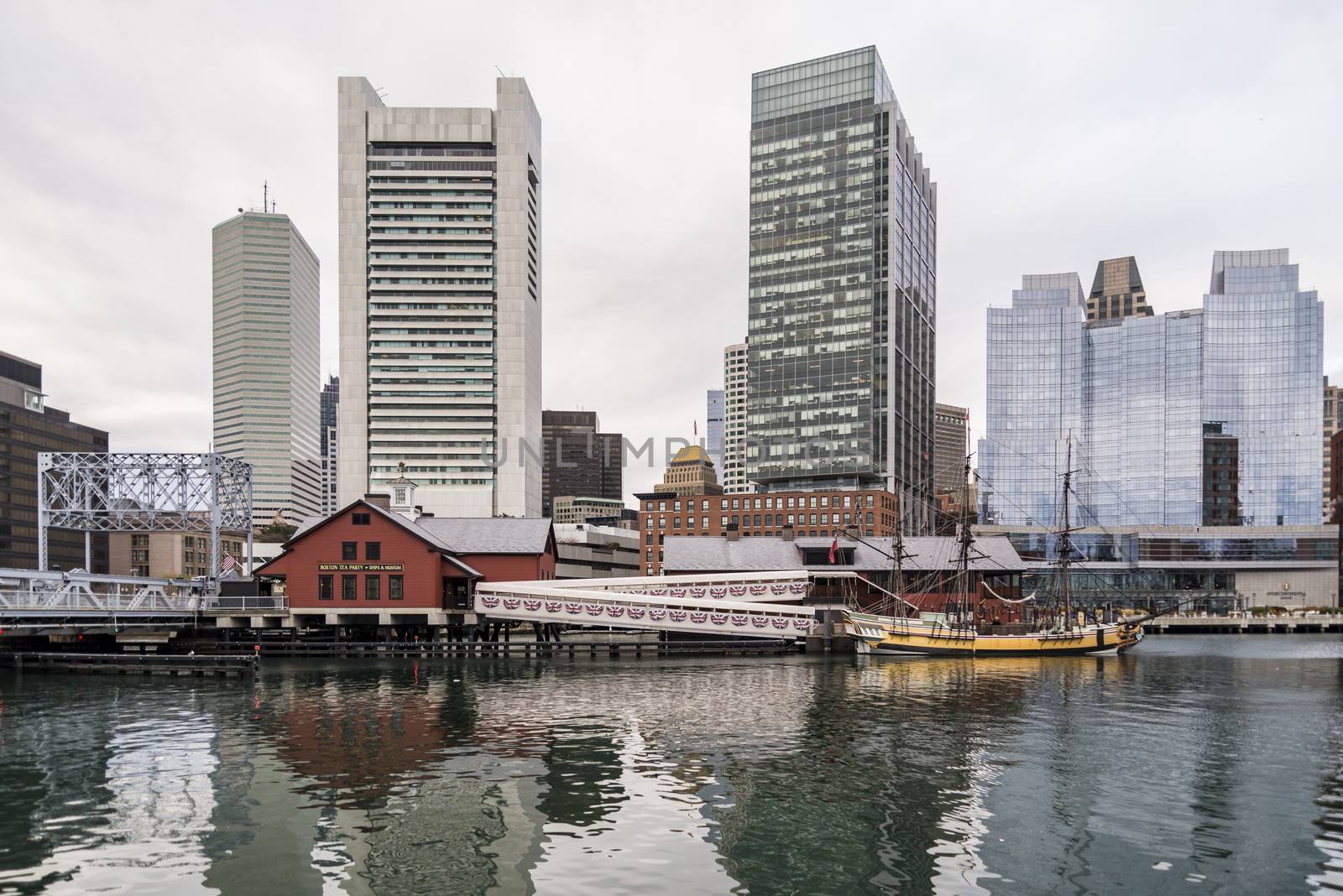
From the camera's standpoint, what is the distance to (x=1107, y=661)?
79812mm

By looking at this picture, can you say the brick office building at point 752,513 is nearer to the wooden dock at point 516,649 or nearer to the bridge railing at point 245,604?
the wooden dock at point 516,649

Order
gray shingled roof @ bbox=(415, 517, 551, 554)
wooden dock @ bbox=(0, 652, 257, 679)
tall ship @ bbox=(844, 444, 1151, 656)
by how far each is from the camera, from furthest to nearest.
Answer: gray shingled roof @ bbox=(415, 517, 551, 554)
tall ship @ bbox=(844, 444, 1151, 656)
wooden dock @ bbox=(0, 652, 257, 679)

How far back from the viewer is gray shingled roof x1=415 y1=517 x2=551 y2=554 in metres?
85.6

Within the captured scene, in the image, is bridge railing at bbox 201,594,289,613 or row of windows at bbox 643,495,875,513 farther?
row of windows at bbox 643,495,875,513

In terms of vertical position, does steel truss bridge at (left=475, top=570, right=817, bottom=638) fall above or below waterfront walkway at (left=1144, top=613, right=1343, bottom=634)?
above

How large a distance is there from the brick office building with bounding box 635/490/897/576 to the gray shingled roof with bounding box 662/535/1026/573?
70.3 meters

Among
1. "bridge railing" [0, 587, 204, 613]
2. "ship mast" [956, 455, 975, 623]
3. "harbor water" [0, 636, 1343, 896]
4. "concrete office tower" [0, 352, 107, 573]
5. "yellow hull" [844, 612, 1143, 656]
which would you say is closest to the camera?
"harbor water" [0, 636, 1343, 896]

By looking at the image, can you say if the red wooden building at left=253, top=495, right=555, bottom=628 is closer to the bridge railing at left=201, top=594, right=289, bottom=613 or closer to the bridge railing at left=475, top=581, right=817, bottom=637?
the bridge railing at left=201, top=594, right=289, bottom=613

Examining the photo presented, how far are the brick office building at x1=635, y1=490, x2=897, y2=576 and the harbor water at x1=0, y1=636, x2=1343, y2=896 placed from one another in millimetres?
117258

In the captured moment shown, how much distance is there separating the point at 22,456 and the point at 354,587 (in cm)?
14419

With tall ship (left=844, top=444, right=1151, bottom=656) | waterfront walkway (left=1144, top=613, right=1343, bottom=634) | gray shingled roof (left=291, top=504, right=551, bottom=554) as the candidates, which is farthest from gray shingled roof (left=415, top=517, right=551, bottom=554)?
waterfront walkway (left=1144, top=613, right=1343, bottom=634)

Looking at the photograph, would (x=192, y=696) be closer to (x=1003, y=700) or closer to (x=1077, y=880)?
(x=1003, y=700)

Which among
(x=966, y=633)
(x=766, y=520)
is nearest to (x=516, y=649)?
(x=966, y=633)

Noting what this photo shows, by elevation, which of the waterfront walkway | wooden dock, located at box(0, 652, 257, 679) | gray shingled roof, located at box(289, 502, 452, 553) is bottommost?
the waterfront walkway
